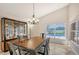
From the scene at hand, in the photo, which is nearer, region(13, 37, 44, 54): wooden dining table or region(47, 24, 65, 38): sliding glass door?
region(13, 37, 44, 54): wooden dining table

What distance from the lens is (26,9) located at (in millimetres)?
2109

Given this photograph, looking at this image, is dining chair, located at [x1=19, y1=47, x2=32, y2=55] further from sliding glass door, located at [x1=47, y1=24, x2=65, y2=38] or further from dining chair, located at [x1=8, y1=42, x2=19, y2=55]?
sliding glass door, located at [x1=47, y1=24, x2=65, y2=38]

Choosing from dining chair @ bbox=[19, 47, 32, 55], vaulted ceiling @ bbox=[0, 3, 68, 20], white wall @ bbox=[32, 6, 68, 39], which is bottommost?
dining chair @ bbox=[19, 47, 32, 55]

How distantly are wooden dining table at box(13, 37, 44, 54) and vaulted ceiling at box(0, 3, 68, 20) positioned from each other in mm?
454

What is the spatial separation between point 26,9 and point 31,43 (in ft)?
2.27

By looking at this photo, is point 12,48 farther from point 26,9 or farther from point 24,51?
point 26,9

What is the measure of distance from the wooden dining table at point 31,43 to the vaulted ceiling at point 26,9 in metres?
0.45

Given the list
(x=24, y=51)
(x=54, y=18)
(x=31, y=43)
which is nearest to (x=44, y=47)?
(x=31, y=43)

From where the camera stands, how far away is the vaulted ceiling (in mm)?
2055

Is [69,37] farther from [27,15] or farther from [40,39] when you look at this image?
[27,15]

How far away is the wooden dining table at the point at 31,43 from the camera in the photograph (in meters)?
1.95

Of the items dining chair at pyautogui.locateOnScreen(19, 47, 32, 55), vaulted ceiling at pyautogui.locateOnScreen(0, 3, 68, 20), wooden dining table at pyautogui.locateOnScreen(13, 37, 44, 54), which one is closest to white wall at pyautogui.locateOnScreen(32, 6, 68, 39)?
vaulted ceiling at pyautogui.locateOnScreen(0, 3, 68, 20)

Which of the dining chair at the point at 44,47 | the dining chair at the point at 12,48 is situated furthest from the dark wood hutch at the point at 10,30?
the dining chair at the point at 44,47
